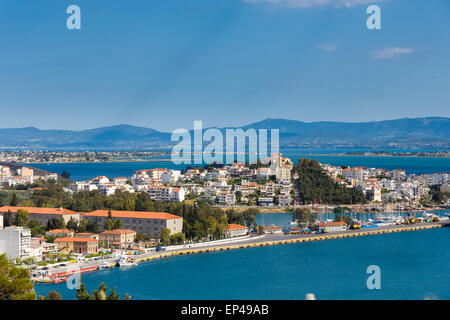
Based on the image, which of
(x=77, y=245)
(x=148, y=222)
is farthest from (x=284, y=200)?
(x=77, y=245)

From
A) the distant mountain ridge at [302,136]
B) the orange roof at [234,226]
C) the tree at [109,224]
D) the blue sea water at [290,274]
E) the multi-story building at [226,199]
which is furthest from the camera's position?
the distant mountain ridge at [302,136]

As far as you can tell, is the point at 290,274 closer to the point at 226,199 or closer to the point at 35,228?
the point at 35,228

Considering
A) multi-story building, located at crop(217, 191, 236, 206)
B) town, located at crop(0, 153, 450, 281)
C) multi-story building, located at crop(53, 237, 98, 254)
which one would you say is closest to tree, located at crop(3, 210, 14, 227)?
town, located at crop(0, 153, 450, 281)

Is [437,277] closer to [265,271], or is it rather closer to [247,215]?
[265,271]

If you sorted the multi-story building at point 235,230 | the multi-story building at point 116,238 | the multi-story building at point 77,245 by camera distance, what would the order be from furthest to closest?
the multi-story building at point 235,230 < the multi-story building at point 116,238 < the multi-story building at point 77,245

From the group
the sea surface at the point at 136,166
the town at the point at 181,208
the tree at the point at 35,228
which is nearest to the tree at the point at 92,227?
the town at the point at 181,208

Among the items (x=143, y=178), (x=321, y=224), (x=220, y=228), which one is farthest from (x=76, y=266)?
(x=143, y=178)

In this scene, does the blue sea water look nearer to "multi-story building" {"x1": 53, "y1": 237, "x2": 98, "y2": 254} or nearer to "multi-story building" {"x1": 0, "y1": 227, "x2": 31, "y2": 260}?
"multi-story building" {"x1": 53, "y1": 237, "x2": 98, "y2": 254}

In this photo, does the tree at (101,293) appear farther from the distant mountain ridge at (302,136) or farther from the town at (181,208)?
the distant mountain ridge at (302,136)
